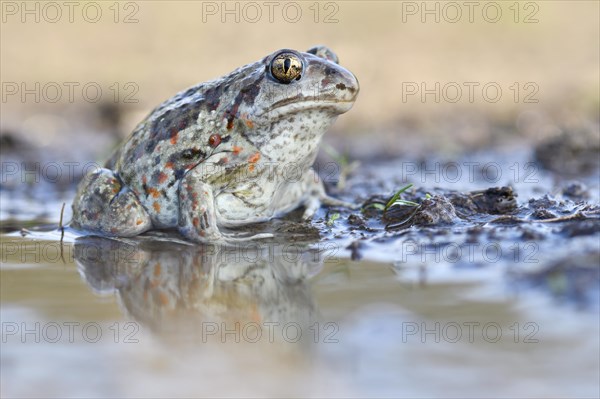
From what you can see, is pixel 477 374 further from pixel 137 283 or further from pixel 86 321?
pixel 137 283

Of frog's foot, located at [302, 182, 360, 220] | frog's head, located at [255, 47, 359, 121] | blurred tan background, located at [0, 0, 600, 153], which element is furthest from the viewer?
blurred tan background, located at [0, 0, 600, 153]

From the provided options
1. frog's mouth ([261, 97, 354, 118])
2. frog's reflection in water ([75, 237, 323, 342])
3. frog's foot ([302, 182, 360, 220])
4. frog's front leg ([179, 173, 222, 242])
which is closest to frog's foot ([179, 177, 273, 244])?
frog's front leg ([179, 173, 222, 242])

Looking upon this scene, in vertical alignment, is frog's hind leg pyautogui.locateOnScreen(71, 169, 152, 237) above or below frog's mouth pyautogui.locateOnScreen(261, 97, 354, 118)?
below

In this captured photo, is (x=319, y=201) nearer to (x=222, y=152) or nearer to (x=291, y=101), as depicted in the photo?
(x=222, y=152)

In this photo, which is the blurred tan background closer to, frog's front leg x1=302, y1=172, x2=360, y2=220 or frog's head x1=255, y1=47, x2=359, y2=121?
frog's front leg x1=302, y1=172, x2=360, y2=220

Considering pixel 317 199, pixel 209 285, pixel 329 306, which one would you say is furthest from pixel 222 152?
pixel 329 306

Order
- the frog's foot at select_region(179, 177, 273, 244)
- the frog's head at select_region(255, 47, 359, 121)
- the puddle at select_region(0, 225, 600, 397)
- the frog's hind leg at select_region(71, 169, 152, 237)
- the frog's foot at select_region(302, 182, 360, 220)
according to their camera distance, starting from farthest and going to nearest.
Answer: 1. the frog's foot at select_region(302, 182, 360, 220)
2. the frog's hind leg at select_region(71, 169, 152, 237)
3. the frog's foot at select_region(179, 177, 273, 244)
4. the frog's head at select_region(255, 47, 359, 121)
5. the puddle at select_region(0, 225, 600, 397)

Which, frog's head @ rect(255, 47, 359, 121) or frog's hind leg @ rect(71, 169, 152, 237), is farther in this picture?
frog's hind leg @ rect(71, 169, 152, 237)
